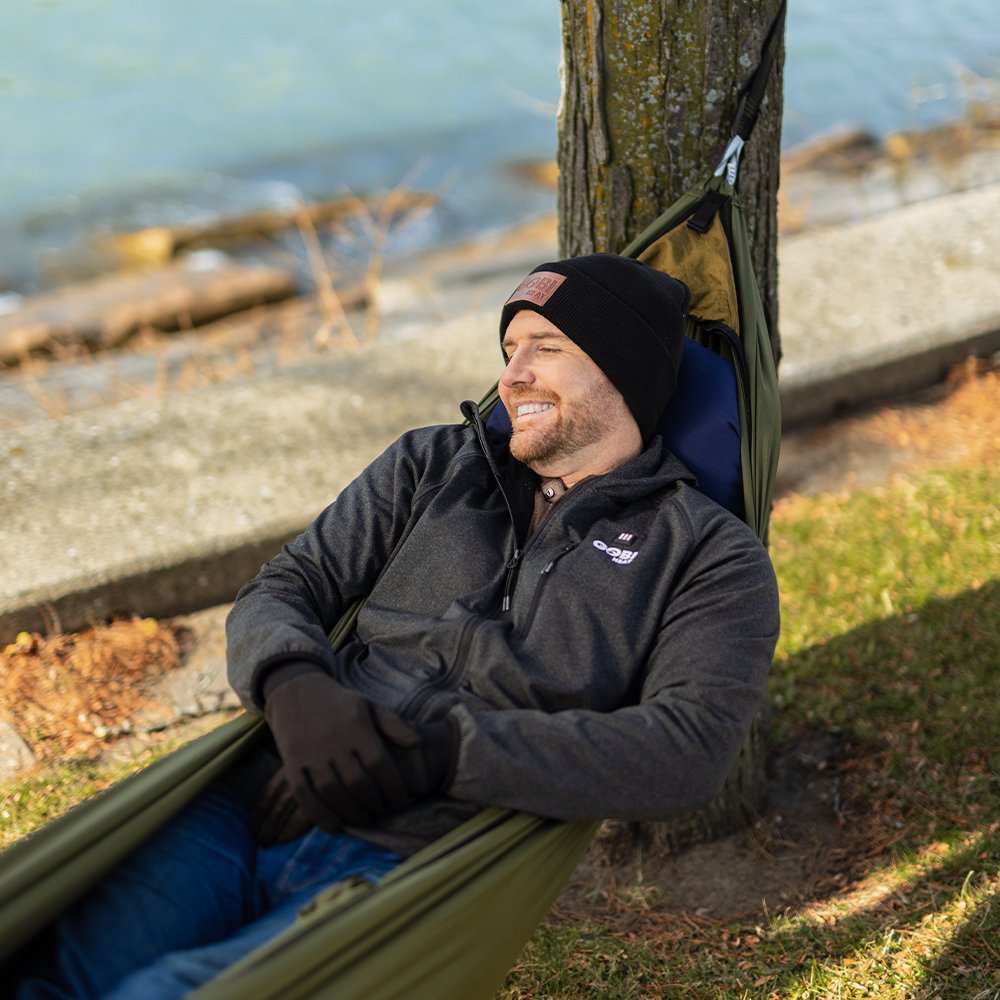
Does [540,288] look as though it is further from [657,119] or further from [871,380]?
[871,380]

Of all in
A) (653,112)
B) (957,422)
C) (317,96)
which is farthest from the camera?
(317,96)

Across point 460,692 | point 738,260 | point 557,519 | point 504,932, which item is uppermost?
point 738,260

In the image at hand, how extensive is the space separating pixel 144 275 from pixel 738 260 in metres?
6.46

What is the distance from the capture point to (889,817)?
3092mm

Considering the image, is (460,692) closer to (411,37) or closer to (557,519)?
(557,519)

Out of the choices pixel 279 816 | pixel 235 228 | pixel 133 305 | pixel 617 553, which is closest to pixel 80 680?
pixel 279 816

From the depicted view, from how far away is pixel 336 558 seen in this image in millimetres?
2494

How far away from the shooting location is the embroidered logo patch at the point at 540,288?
2.48 meters

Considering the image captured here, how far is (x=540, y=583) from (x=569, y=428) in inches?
12.7

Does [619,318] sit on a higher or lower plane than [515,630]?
higher

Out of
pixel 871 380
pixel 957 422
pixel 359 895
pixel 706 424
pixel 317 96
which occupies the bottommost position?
pixel 957 422

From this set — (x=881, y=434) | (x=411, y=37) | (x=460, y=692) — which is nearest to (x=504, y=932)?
(x=460, y=692)

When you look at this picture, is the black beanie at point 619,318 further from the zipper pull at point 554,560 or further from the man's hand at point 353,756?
the man's hand at point 353,756

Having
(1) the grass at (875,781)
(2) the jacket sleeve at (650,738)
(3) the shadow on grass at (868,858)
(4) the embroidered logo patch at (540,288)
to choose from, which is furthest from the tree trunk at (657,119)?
(2) the jacket sleeve at (650,738)
